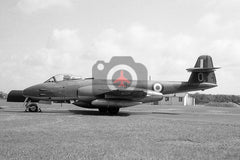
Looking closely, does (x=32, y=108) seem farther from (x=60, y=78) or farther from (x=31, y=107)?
(x=60, y=78)

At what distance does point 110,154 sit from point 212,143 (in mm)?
3100

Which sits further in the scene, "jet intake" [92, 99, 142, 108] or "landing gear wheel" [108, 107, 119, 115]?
"landing gear wheel" [108, 107, 119, 115]

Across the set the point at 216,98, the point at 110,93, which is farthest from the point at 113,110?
the point at 216,98

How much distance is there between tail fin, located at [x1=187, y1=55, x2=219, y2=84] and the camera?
18344 millimetres

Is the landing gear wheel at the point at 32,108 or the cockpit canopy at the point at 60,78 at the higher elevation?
the cockpit canopy at the point at 60,78

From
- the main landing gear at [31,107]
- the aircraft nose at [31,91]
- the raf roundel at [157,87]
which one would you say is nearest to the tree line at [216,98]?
the raf roundel at [157,87]

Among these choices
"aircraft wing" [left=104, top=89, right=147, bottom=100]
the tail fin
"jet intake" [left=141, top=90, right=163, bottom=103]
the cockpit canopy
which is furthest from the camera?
the tail fin

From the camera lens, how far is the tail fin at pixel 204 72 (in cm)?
1834

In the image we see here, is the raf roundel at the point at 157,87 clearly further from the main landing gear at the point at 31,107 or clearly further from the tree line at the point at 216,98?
the tree line at the point at 216,98

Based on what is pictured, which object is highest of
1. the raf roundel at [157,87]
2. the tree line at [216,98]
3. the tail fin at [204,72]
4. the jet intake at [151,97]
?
the tail fin at [204,72]

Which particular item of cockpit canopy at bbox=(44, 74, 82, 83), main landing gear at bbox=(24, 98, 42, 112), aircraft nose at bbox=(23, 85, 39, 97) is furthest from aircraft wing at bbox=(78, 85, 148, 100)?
main landing gear at bbox=(24, 98, 42, 112)

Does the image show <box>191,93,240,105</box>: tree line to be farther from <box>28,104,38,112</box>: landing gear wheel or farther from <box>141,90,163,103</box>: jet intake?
<box>28,104,38,112</box>: landing gear wheel

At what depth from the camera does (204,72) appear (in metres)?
18.6

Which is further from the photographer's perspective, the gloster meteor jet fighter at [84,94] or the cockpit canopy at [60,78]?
the cockpit canopy at [60,78]
